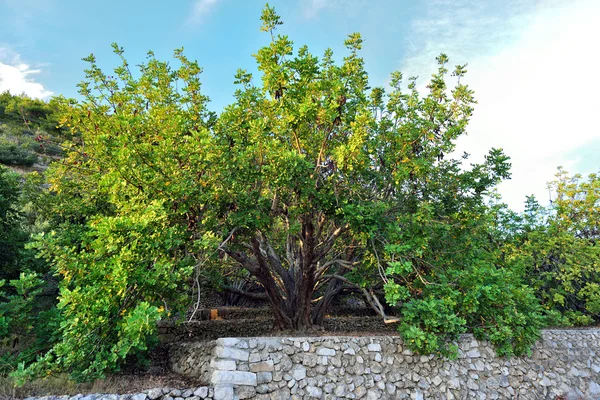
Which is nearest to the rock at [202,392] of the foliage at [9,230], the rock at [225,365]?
the rock at [225,365]

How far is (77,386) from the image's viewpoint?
5.81 metres

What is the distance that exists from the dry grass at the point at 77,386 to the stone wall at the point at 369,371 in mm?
903

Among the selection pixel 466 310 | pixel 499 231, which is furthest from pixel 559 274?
pixel 466 310

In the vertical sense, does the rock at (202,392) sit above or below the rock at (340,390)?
above

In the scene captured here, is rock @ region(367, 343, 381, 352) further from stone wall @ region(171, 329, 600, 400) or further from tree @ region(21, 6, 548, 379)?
tree @ region(21, 6, 548, 379)

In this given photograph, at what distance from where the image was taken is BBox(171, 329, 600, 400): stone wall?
21.4ft

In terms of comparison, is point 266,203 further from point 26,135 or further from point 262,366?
point 26,135

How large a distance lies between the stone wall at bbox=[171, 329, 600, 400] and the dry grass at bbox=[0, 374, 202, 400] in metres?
0.90

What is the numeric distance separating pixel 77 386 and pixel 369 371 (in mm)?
5342

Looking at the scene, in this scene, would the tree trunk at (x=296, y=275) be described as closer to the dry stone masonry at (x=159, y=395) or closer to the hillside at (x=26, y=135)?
the dry stone masonry at (x=159, y=395)

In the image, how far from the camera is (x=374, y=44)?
959 centimetres

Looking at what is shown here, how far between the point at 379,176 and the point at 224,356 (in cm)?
560

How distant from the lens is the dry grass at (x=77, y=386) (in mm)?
5426

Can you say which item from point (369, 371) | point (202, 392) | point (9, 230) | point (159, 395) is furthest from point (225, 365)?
point (9, 230)
